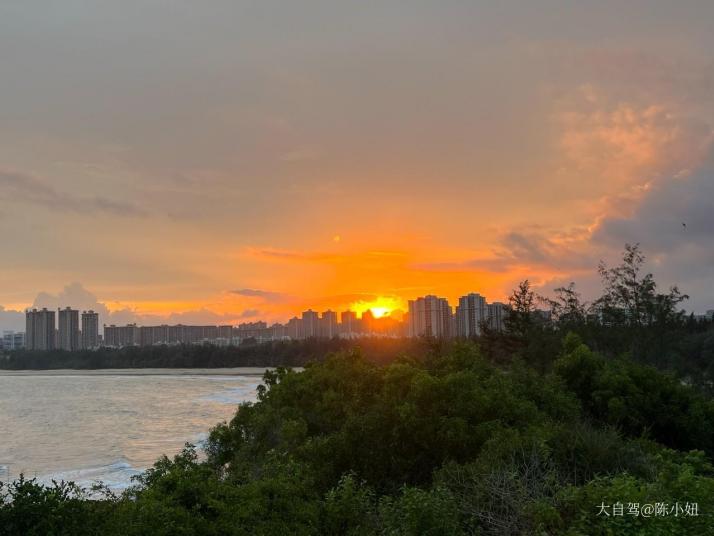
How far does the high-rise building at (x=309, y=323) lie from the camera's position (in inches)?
5197

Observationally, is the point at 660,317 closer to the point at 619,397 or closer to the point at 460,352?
the point at 619,397

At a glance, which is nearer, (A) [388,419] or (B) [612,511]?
(B) [612,511]

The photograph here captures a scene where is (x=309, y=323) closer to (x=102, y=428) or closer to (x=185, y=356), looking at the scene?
(x=185, y=356)

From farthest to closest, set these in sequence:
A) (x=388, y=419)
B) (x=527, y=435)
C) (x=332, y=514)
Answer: (x=388, y=419), (x=527, y=435), (x=332, y=514)

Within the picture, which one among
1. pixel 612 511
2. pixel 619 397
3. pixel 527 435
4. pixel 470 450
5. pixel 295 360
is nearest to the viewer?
pixel 612 511

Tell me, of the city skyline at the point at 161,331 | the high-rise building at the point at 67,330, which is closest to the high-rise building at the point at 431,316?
the city skyline at the point at 161,331

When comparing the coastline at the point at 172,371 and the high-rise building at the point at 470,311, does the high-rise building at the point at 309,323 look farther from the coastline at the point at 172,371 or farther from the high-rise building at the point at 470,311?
the high-rise building at the point at 470,311

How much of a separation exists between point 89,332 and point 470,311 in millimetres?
109465

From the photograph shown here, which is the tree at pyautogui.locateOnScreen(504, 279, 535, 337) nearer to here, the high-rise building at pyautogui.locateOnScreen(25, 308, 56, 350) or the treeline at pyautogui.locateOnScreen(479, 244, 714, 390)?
the treeline at pyautogui.locateOnScreen(479, 244, 714, 390)

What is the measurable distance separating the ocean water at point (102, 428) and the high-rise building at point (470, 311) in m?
26.0

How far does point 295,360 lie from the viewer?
318 feet

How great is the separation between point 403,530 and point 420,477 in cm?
376

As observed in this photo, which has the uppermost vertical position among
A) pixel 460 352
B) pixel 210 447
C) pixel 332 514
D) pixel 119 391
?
pixel 460 352

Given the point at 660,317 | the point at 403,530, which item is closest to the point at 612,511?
the point at 403,530
